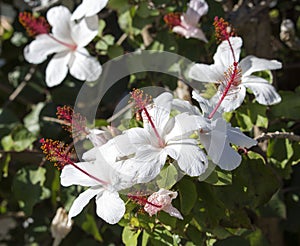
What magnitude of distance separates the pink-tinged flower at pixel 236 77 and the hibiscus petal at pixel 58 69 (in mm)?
291

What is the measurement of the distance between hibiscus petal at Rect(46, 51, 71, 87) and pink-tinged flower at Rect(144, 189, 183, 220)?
0.42 m

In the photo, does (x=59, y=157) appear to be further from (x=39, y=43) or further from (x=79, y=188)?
(x=39, y=43)

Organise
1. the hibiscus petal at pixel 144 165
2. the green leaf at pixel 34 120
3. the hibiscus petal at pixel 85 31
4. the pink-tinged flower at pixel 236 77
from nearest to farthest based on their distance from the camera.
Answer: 1. the hibiscus petal at pixel 144 165
2. the pink-tinged flower at pixel 236 77
3. the hibiscus petal at pixel 85 31
4. the green leaf at pixel 34 120

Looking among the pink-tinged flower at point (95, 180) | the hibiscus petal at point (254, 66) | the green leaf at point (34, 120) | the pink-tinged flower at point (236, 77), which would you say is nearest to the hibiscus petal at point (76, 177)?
the pink-tinged flower at point (95, 180)

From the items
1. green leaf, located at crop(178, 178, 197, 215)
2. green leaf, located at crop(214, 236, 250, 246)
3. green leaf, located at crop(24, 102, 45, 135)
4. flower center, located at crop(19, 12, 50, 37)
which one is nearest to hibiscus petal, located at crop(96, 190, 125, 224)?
green leaf, located at crop(178, 178, 197, 215)

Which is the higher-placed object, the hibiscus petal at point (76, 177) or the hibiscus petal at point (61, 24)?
the hibiscus petal at point (61, 24)

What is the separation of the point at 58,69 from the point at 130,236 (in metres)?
0.40

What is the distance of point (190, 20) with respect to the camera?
3.75 feet

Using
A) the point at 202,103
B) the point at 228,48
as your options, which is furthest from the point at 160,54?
the point at 202,103

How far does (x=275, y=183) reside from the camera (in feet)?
3.28

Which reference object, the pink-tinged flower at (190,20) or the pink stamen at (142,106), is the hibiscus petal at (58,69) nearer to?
the pink-tinged flower at (190,20)

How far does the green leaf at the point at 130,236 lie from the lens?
3.08 feet

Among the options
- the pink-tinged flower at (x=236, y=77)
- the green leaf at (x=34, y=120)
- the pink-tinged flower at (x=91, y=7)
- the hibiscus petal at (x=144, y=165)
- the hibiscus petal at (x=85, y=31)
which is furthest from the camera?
the green leaf at (x=34, y=120)

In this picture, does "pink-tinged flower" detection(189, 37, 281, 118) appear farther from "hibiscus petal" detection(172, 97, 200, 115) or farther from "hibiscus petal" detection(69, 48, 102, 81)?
"hibiscus petal" detection(69, 48, 102, 81)
